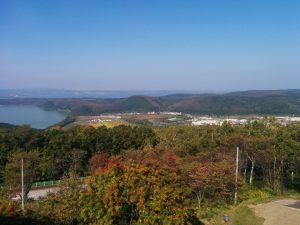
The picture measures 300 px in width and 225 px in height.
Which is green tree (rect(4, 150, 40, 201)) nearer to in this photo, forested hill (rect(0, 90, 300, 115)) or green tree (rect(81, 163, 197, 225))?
green tree (rect(81, 163, 197, 225))

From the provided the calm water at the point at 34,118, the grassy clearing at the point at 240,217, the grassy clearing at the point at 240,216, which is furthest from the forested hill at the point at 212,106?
the grassy clearing at the point at 240,217

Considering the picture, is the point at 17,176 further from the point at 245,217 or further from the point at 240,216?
the point at 245,217

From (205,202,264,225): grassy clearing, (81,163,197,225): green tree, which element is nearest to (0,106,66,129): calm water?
(205,202,264,225): grassy clearing

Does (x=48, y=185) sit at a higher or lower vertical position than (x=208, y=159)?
lower

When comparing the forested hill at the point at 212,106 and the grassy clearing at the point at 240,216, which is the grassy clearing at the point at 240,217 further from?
the forested hill at the point at 212,106

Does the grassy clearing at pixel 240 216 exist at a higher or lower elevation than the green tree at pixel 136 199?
lower

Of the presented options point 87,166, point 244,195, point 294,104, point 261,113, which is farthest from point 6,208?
point 294,104

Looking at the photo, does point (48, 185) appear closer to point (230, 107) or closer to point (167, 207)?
point (167, 207)
